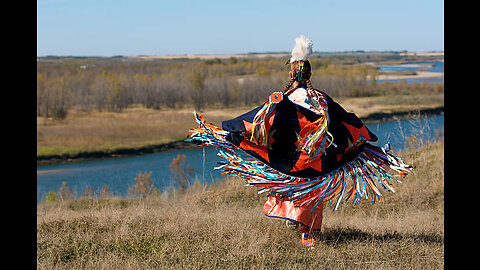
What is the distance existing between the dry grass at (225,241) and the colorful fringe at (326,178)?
0.48 m

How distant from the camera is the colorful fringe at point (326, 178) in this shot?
4898 millimetres

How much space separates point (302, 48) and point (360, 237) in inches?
79.2

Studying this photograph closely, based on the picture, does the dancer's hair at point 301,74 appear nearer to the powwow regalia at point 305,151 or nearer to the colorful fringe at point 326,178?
the powwow regalia at point 305,151

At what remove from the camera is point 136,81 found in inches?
2616

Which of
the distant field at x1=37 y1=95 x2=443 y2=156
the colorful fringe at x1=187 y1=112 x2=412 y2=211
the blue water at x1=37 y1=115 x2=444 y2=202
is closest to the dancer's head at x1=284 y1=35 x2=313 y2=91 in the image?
the colorful fringe at x1=187 y1=112 x2=412 y2=211

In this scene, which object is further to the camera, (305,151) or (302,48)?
(302,48)

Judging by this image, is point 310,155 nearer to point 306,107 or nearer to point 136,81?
point 306,107

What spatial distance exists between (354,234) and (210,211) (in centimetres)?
217

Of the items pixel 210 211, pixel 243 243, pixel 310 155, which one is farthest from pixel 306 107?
pixel 210 211

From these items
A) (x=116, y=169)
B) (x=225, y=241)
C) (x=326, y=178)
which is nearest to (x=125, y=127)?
(x=116, y=169)

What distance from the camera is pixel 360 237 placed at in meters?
5.23

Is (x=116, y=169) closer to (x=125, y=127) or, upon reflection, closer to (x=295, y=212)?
(x=125, y=127)

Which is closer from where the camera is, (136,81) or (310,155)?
(310,155)

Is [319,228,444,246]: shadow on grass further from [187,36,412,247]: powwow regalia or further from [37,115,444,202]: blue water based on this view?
[37,115,444,202]: blue water
